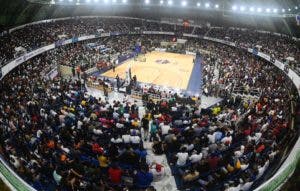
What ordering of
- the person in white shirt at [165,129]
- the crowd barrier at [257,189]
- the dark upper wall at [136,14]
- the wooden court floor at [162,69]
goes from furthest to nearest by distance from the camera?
1. the wooden court floor at [162,69]
2. the dark upper wall at [136,14]
3. the person in white shirt at [165,129]
4. the crowd barrier at [257,189]

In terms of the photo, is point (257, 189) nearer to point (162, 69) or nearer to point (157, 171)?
point (157, 171)

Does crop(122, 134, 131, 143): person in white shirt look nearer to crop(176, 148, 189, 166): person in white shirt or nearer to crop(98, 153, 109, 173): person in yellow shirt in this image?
crop(98, 153, 109, 173): person in yellow shirt

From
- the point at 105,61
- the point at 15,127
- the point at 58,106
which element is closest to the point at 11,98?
the point at 58,106

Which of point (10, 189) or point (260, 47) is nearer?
point (10, 189)

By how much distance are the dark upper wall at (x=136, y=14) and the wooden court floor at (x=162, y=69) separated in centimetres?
863

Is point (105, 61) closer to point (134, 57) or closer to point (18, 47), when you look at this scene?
point (134, 57)

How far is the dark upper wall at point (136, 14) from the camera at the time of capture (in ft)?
87.0

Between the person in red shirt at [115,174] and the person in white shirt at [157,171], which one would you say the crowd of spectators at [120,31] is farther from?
the person in white shirt at [157,171]

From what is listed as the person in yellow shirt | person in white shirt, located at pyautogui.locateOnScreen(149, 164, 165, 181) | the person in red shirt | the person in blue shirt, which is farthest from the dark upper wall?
the person in blue shirt

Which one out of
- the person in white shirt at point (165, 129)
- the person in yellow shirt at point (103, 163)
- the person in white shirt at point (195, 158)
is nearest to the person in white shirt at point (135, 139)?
the person in white shirt at point (165, 129)

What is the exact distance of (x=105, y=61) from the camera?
1243 inches

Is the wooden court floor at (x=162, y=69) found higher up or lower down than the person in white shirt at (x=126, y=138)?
lower down

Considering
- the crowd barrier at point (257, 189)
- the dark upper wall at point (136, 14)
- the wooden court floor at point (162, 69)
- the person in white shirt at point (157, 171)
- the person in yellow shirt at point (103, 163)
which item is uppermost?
the dark upper wall at point (136, 14)

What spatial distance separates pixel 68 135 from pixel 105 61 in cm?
2117
